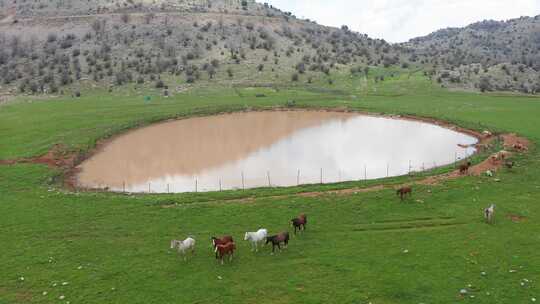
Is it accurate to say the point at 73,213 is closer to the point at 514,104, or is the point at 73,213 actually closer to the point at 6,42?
the point at 514,104

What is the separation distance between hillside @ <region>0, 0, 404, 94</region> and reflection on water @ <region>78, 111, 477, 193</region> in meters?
37.4

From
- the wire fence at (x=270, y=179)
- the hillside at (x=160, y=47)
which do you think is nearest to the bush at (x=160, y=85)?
the hillside at (x=160, y=47)

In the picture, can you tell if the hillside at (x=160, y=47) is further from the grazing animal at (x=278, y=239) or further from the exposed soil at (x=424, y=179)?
the grazing animal at (x=278, y=239)

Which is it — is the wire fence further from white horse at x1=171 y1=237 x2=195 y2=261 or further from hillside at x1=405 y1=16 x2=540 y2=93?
hillside at x1=405 y1=16 x2=540 y2=93

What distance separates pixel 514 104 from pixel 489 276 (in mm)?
62983

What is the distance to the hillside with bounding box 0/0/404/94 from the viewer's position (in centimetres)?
9869

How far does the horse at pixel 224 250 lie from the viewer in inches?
912

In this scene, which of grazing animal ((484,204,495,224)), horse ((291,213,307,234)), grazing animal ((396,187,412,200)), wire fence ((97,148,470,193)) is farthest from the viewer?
wire fence ((97,148,470,193))

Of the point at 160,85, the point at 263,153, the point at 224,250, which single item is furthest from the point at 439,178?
the point at 160,85

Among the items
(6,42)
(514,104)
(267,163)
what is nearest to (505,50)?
(514,104)

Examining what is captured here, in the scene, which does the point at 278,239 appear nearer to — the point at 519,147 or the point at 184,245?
the point at 184,245

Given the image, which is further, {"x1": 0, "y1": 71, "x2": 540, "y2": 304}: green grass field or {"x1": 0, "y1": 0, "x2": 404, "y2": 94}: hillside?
{"x1": 0, "y1": 0, "x2": 404, "y2": 94}: hillside

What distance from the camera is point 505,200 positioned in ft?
104

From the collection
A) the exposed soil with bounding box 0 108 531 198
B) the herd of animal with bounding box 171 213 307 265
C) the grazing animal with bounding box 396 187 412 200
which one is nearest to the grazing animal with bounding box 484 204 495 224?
the grazing animal with bounding box 396 187 412 200
